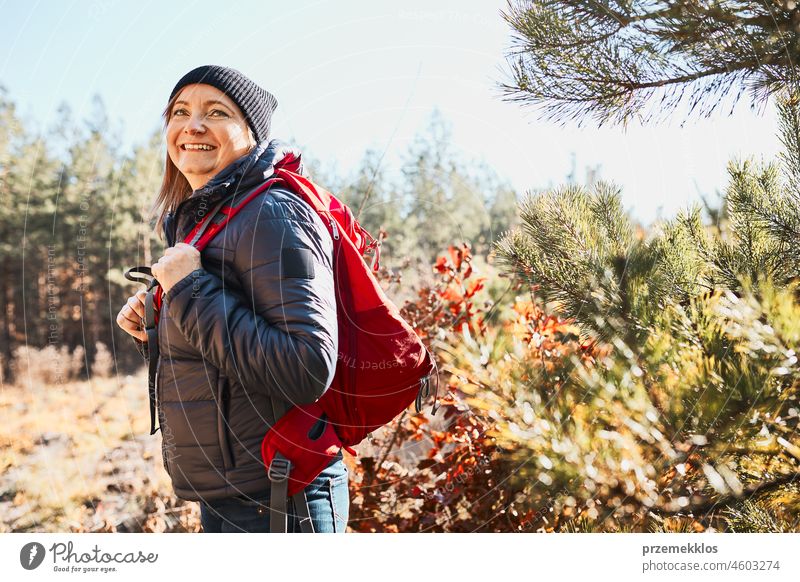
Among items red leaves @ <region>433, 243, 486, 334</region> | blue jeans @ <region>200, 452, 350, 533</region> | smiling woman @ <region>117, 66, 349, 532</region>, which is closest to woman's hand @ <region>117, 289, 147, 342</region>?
smiling woman @ <region>117, 66, 349, 532</region>

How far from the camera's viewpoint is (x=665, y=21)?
1648 millimetres

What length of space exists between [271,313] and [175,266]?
198 millimetres

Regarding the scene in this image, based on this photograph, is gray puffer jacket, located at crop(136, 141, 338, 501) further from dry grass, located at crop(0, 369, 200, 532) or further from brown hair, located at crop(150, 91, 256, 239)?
dry grass, located at crop(0, 369, 200, 532)

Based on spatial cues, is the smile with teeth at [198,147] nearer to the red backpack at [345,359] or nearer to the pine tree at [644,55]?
the red backpack at [345,359]

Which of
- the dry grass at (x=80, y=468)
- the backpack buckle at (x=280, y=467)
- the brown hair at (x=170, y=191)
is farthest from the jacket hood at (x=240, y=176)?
the dry grass at (x=80, y=468)

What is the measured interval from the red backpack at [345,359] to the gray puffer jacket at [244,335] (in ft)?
0.10

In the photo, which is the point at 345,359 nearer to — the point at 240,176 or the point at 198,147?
the point at 240,176

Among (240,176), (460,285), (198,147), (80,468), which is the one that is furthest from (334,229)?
(80,468)

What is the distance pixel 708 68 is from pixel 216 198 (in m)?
1.20

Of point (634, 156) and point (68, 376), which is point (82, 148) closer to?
point (68, 376)

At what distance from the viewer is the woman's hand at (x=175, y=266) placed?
4.01 ft

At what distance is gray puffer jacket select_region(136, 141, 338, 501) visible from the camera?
3.84ft

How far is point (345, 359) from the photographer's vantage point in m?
1.35
